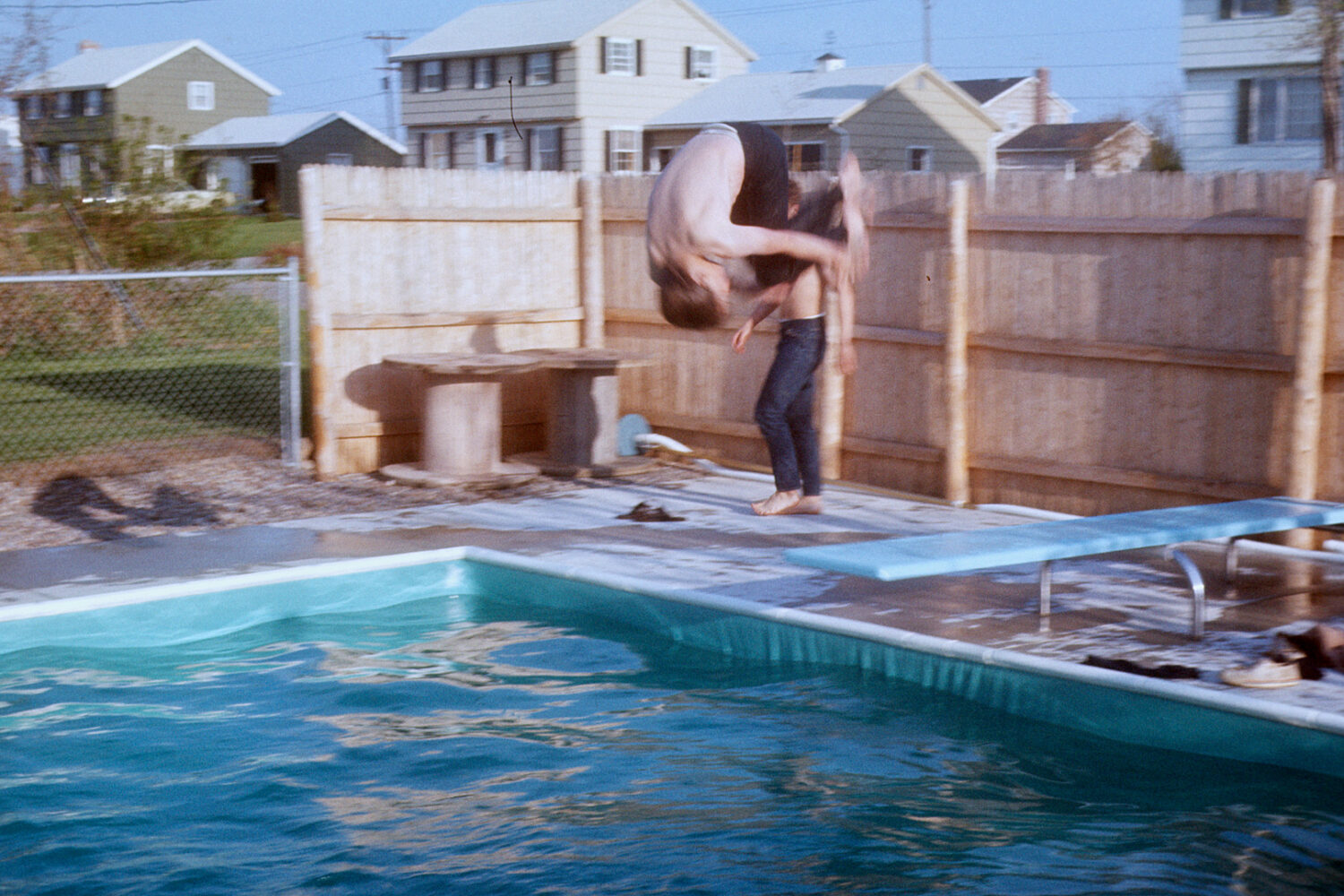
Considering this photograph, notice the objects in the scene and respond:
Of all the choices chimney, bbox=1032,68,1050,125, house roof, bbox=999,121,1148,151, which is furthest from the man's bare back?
chimney, bbox=1032,68,1050,125

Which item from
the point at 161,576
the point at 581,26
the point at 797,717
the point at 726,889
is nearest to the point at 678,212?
the point at 726,889

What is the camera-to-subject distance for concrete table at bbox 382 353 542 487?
29.6ft

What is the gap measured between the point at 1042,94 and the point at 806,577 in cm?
4572

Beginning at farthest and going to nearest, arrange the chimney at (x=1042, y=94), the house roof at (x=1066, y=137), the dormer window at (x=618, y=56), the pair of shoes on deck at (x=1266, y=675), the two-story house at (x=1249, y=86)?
1. the chimney at (x=1042, y=94)
2. the house roof at (x=1066, y=137)
3. the dormer window at (x=618, y=56)
4. the two-story house at (x=1249, y=86)
5. the pair of shoes on deck at (x=1266, y=675)

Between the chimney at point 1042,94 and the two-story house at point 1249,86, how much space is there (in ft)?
89.3

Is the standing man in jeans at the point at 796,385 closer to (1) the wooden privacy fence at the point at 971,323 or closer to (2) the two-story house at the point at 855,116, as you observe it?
(1) the wooden privacy fence at the point at 971,323

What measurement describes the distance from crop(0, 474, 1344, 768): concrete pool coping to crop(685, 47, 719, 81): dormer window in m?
29.4

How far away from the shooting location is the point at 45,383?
12.6 m

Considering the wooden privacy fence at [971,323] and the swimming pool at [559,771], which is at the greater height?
the wooden privacy fence at [971,323]

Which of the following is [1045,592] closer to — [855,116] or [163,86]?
[855,116]

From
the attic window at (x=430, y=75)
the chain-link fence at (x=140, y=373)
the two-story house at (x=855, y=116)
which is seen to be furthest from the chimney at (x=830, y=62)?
the chain-link fence at (x=140, y=373)

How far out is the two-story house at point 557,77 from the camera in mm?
33906

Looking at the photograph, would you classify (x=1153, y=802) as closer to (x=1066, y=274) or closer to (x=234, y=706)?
(x=234, y=706)

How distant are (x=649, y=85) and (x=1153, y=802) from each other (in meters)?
32.4
